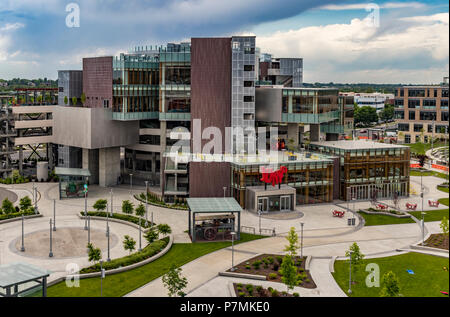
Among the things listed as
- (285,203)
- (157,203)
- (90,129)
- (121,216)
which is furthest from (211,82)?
(121,216)

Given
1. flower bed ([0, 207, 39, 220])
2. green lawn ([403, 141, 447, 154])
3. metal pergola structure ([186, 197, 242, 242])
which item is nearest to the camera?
metal pergola structure ([186, 197, 242, 242])

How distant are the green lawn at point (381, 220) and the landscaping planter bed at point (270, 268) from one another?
14.9 m

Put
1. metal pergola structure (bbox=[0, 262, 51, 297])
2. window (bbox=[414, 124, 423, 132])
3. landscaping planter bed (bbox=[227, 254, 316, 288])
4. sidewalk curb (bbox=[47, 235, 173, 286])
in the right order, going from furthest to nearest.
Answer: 1. window (bbox=[414, 124, 423, 132])
2. landscaping planter bed (bbox=[227, 254, 316, 288])
3. sidewalk curb (bbox=[47, 235, 173, 286])
4. metal pergola structure (bbox=[0, 262, 51, 297])

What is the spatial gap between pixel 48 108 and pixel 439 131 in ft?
286

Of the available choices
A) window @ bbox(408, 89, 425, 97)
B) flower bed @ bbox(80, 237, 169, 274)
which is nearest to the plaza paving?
flower bed @ bbox(80, 237, 169, 274)

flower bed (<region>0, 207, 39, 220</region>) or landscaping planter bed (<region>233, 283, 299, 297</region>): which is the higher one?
flower bed (<region>0, 207, 39, 220</region>)

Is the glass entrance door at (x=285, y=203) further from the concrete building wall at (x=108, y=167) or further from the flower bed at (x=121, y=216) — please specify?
the concrete building wall at (x=108, y=167)

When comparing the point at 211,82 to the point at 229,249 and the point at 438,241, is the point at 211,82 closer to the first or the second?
the point at 229,249

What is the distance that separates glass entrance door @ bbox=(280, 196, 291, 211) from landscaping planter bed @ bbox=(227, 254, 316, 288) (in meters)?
16.2

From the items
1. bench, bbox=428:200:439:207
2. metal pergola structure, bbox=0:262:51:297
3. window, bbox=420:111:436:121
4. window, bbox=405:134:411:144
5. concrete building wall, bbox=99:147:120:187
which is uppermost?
window, bbox=420:111:436:121

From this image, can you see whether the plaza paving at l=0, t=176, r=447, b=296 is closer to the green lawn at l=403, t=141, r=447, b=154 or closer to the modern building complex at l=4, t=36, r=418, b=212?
the modern building complex at l=4, t=36, r=418, b=212

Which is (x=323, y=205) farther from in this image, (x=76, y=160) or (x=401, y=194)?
(x=76, y=160)

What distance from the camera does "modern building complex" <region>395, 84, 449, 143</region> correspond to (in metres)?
107

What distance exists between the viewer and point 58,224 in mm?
46156
